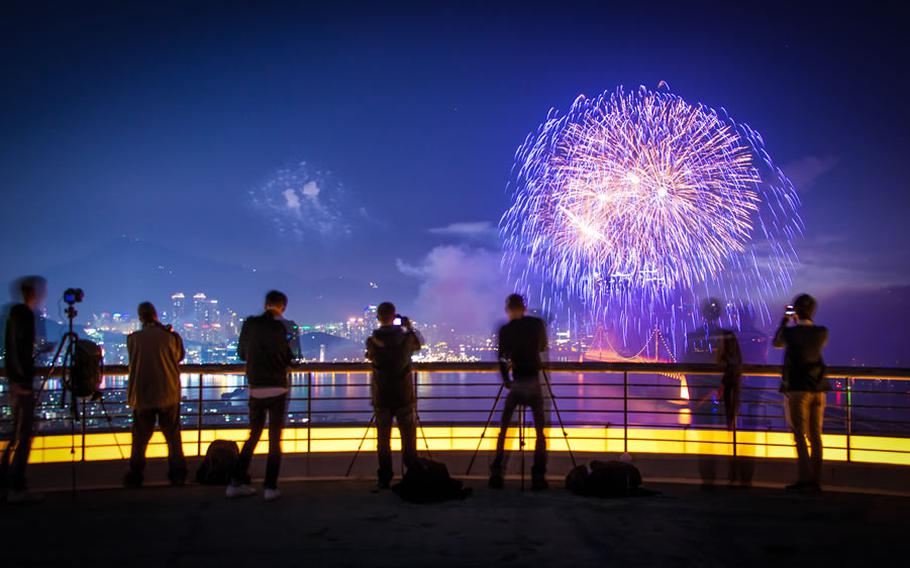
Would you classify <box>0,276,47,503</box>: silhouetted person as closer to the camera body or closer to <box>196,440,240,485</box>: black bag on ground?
the camera body

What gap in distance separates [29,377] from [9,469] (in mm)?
851

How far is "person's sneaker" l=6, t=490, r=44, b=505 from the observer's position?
5742 mm

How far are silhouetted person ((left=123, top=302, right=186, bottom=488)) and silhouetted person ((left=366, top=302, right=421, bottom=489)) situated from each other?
6.13 ft

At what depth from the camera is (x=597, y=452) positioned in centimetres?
777

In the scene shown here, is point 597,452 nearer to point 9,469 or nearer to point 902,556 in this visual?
point 902,556

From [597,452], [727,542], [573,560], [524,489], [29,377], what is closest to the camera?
[573,560]

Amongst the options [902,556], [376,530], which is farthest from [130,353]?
[902,556]

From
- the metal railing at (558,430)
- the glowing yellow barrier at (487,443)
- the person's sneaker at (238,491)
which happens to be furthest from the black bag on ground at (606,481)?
the person's sneaker at (238,491)

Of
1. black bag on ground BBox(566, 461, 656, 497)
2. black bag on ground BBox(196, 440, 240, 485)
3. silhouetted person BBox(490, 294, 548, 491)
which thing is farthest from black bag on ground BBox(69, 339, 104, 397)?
black bag on ground BBox(566, 461, 656, 497)

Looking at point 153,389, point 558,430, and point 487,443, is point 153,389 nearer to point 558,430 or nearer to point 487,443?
point 487,443

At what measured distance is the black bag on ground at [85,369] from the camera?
640 centimetres

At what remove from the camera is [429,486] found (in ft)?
19.4

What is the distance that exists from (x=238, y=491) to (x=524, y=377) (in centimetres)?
273

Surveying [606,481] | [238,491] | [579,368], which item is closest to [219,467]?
[238,491]
